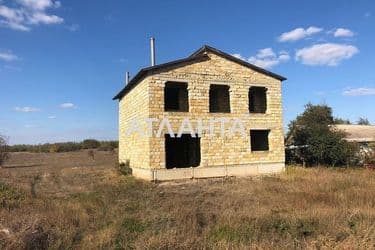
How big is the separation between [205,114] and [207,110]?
26 centimetres

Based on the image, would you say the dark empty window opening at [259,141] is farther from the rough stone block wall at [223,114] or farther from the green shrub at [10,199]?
the green shrub at [10,199]

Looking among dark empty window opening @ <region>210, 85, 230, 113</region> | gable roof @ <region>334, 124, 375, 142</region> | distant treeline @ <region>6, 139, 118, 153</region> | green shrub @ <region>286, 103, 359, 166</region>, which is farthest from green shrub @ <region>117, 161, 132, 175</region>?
distant treeline @ <region>6, 139, 118, 153</region>

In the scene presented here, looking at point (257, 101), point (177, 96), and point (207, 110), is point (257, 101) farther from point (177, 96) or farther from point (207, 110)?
point (177, 96)

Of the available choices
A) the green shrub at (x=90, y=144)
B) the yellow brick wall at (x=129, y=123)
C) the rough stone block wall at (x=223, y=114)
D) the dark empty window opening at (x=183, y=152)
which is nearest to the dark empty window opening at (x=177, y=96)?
the rough stone block wall at (x=223, y=114)

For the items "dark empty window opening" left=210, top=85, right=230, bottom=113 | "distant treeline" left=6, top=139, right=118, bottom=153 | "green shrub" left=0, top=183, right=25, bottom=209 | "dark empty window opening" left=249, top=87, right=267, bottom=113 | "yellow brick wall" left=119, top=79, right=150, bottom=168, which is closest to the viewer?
"green shrub" left=0, top=183, right=25, bottom=209

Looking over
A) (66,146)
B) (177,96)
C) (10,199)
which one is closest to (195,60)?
(177,96)

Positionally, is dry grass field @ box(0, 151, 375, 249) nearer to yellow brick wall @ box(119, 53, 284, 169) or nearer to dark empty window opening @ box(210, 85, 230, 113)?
yellow brick wall @ box(119, 53, 284, 169)

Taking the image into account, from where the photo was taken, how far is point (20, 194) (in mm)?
12453

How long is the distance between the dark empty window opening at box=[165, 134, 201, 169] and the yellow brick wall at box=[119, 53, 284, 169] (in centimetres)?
225

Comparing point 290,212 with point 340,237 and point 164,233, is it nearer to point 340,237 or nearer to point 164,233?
point 340,237

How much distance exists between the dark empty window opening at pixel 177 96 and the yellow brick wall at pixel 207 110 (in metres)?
1.14

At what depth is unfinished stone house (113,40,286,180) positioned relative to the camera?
1731cm

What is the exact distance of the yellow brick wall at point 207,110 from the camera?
56.7ft

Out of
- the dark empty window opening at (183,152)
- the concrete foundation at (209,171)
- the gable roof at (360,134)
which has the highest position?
the gable roof at (360,134)
